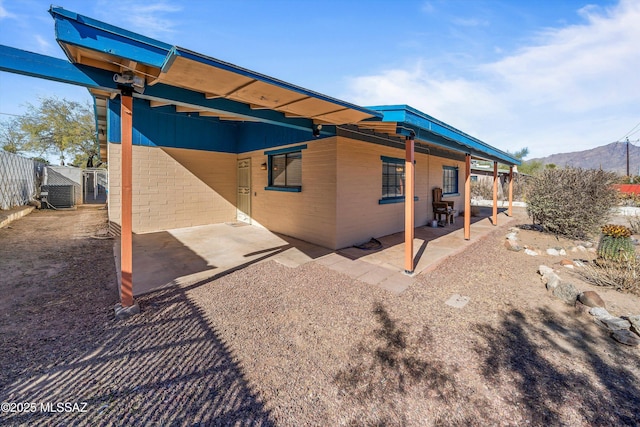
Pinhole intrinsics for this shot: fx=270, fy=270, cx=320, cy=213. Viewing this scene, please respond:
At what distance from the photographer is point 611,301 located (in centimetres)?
381

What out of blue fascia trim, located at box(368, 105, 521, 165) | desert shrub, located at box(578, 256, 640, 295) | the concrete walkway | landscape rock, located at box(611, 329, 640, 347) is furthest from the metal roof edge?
desert shrub, located at box(578, 256, 640, 295)

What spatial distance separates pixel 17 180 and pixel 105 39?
592 inches

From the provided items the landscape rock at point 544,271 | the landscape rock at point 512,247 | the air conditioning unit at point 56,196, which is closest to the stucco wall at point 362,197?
the landscape rock at point 512,247

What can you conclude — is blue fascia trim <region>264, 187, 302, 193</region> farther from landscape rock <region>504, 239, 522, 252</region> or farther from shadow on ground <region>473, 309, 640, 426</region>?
landscape rock <region>504, 239, 522, 252</region>

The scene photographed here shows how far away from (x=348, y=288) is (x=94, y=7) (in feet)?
22.1

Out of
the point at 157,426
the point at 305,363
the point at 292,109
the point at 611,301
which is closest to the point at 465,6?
the point at 292,109

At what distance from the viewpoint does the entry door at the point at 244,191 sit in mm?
9076

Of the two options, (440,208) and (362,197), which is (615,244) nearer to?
(440,208)

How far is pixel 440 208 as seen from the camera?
964 cm

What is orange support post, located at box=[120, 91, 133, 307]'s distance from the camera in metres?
3.13

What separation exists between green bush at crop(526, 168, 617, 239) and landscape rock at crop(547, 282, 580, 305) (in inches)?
206

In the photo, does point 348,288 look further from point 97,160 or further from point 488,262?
point 97,160

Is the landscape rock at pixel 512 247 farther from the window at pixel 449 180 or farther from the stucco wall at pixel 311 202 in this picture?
the window at pixel 449 180

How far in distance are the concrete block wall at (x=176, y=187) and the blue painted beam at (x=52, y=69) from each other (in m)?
5.28
